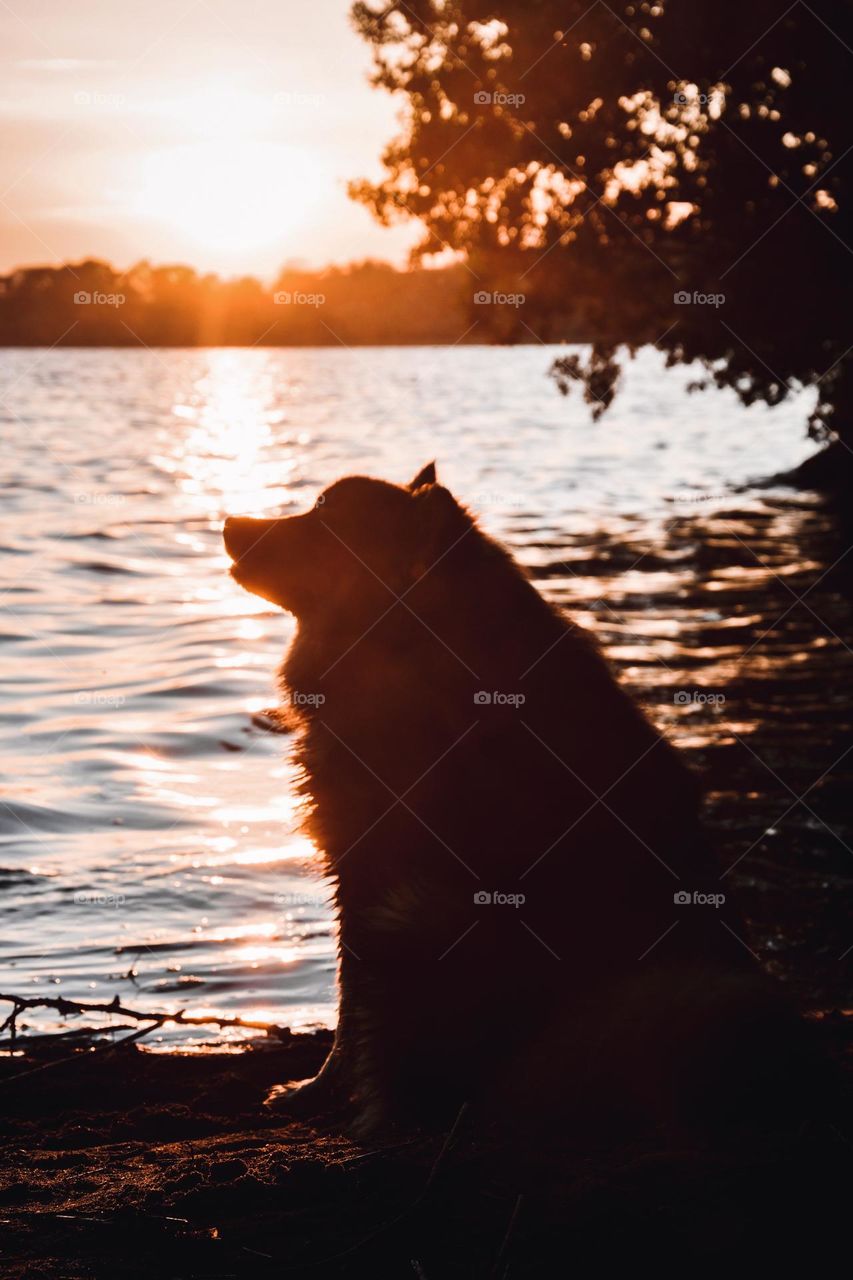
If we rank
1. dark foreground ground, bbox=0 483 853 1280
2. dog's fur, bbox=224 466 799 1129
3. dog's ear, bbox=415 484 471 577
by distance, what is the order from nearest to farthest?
dark foreground ground, bbox=0 483 853 1280
dog's fur, bbox=224 466 799 1129
dog's ear, bbox=415 484 471 577

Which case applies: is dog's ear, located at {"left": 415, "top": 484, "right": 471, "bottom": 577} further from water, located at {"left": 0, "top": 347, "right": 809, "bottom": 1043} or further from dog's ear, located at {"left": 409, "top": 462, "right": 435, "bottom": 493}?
water, located at {"left": 0, "top": 347, "right": 809, "bottom": 1043}

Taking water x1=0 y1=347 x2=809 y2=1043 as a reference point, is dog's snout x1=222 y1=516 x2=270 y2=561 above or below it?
above

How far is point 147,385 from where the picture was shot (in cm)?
8581

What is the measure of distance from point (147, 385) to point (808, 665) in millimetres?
76806

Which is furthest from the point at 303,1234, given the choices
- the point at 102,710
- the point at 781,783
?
the point at 102,710

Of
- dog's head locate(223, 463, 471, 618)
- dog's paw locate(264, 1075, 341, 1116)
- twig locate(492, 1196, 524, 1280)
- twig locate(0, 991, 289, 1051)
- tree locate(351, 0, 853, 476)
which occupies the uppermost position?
tree locate(351, 0, 853, 476)

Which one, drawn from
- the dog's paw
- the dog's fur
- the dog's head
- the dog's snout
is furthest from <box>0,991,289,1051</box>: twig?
the dog's snout

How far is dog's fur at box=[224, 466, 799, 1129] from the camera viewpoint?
13.9ft

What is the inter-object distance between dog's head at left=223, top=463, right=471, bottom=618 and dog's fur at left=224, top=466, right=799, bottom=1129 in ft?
0.07

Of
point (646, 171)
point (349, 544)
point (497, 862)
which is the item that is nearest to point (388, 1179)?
point (497, 862)

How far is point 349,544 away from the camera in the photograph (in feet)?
18.9

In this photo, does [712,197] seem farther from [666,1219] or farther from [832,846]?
[666,1219]

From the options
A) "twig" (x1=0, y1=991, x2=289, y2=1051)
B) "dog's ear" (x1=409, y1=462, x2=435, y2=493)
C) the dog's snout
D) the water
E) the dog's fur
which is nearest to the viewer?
the dog's fur

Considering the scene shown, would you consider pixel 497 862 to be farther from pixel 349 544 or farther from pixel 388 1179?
pixel 349 544
